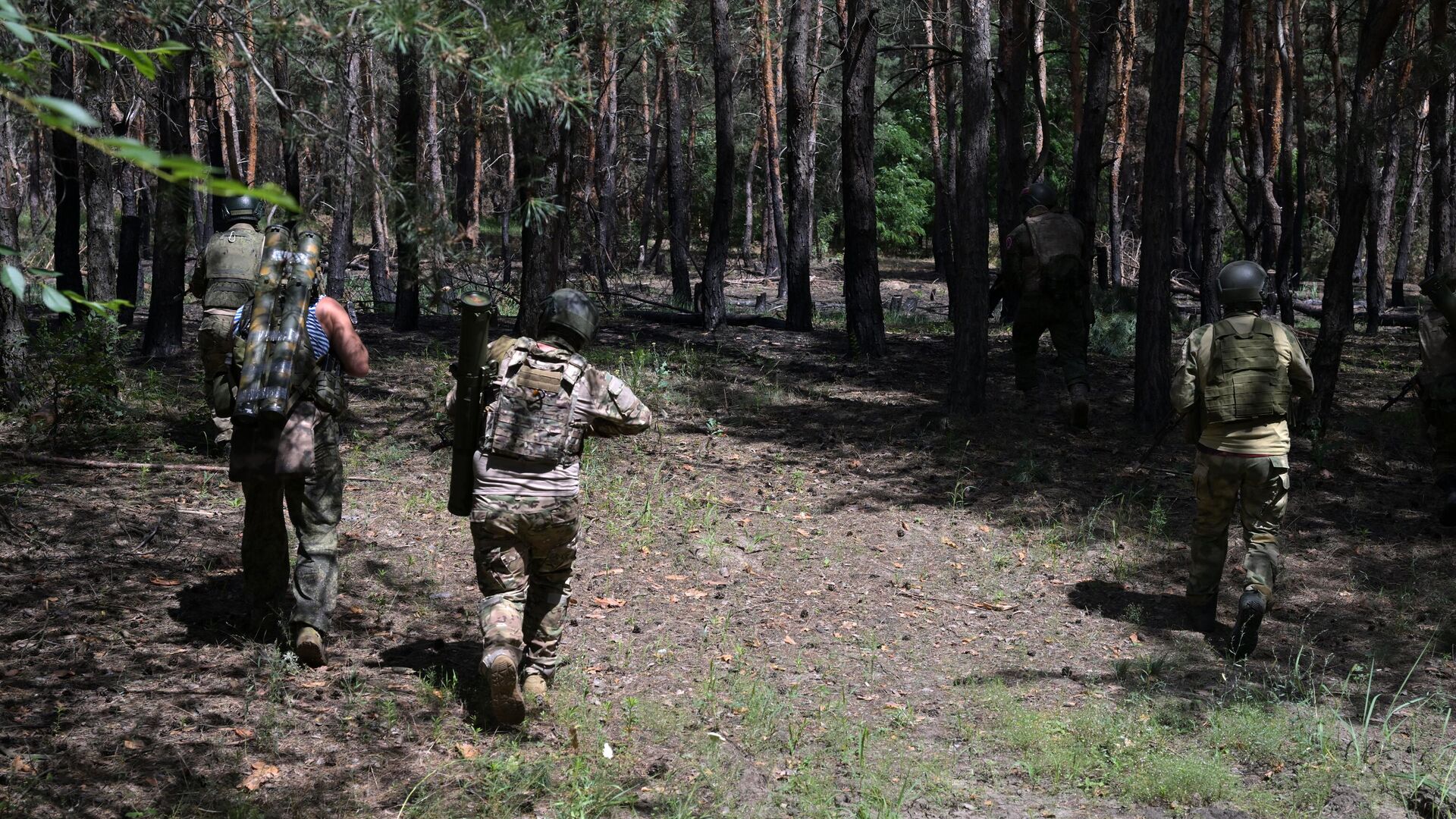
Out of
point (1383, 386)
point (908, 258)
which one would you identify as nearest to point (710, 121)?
point (908, 258)

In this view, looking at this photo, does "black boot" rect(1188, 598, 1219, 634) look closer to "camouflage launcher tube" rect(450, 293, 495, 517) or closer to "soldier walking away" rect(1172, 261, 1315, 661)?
"soldier walking away" rect(1172, 261, 1315, 661)

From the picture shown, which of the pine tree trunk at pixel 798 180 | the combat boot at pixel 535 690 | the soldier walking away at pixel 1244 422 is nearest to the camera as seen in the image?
the combat boot at pixel 535 690

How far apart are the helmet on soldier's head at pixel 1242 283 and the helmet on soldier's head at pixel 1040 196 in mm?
4180

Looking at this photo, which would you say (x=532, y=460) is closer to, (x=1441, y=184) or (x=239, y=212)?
(x=239, y=212)

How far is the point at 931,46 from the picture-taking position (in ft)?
34.2

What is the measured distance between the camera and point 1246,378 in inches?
256

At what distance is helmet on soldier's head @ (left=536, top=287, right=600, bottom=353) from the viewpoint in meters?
5.11

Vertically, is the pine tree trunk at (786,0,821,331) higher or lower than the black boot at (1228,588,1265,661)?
higher

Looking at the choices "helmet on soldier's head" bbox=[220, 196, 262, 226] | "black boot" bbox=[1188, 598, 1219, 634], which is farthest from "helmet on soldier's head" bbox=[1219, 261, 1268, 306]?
"helmet on soldier's head" bbox=[220, 196, 262, 226]

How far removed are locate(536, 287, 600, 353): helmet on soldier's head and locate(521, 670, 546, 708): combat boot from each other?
1.51 m

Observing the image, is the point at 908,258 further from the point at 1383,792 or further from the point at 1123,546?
the point at 1383,792

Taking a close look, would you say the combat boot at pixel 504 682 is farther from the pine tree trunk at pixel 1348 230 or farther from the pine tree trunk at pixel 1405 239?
the pine tree trunk at pixel 1405 239

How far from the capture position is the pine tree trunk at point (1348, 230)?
31.2ft

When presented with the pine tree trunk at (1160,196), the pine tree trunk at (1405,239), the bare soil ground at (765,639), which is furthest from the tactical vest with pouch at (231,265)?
the pine tree trunk at (1405,239)
